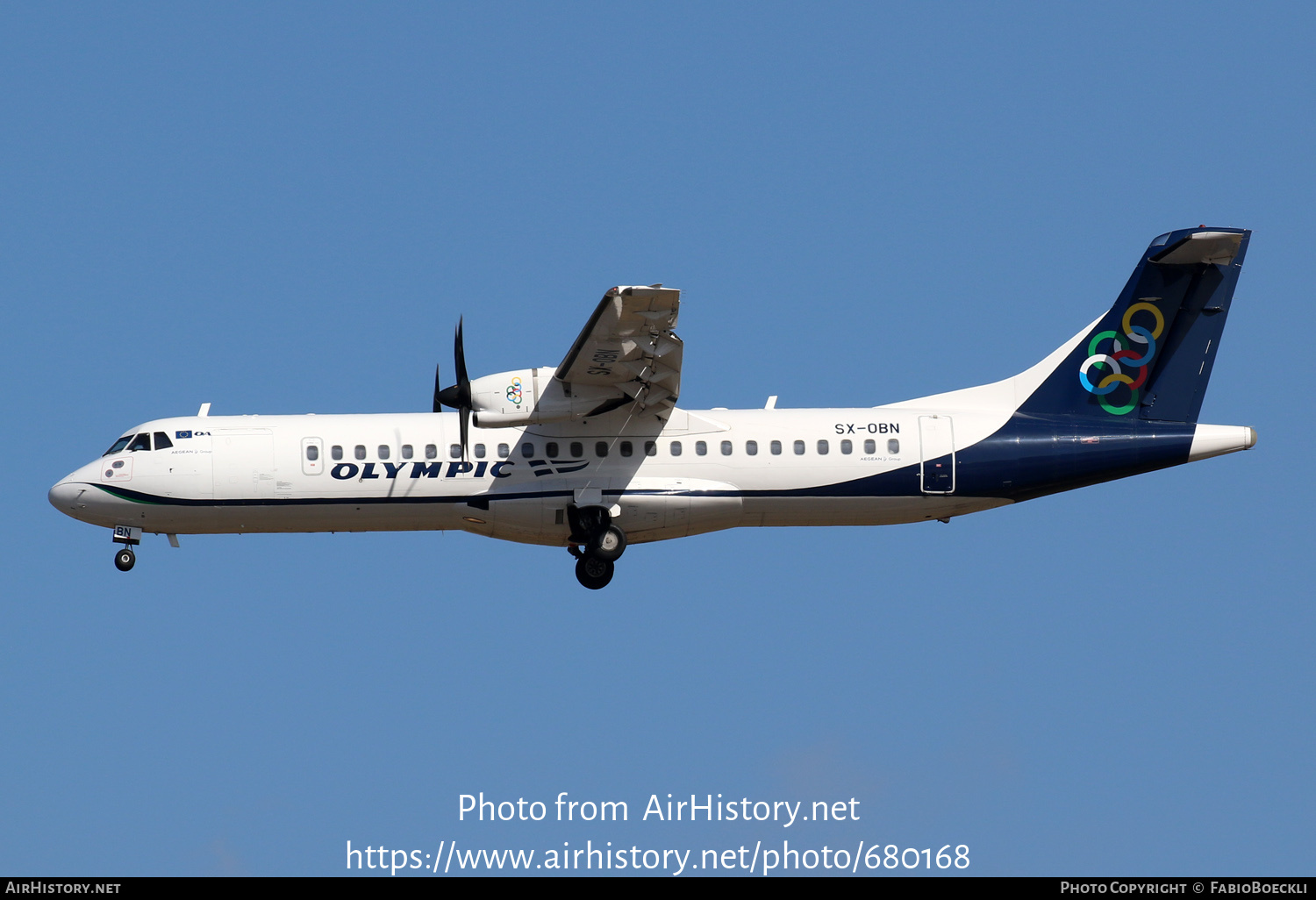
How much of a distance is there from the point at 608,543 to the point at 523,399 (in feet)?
9.73

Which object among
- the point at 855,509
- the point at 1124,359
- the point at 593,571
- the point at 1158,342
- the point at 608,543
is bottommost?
the point at 593,571

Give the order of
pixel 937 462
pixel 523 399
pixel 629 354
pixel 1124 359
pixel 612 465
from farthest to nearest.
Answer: pixel 1124 359 < pixel 937 462 < pixel 612 465 < pixel 523 399 < pixel 629 354

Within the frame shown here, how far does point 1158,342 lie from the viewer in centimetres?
2764

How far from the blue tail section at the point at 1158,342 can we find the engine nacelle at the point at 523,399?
7.98m

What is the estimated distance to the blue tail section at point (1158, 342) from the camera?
2728 centimetres

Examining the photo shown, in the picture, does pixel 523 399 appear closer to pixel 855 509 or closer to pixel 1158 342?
pixel 855 509

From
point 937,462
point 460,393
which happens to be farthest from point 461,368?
point 937,462

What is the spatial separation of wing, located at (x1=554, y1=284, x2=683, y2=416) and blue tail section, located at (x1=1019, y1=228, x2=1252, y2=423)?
6.50 m

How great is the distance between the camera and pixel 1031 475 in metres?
26.7

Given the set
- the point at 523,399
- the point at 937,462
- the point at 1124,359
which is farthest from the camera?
the point at 1124,359
